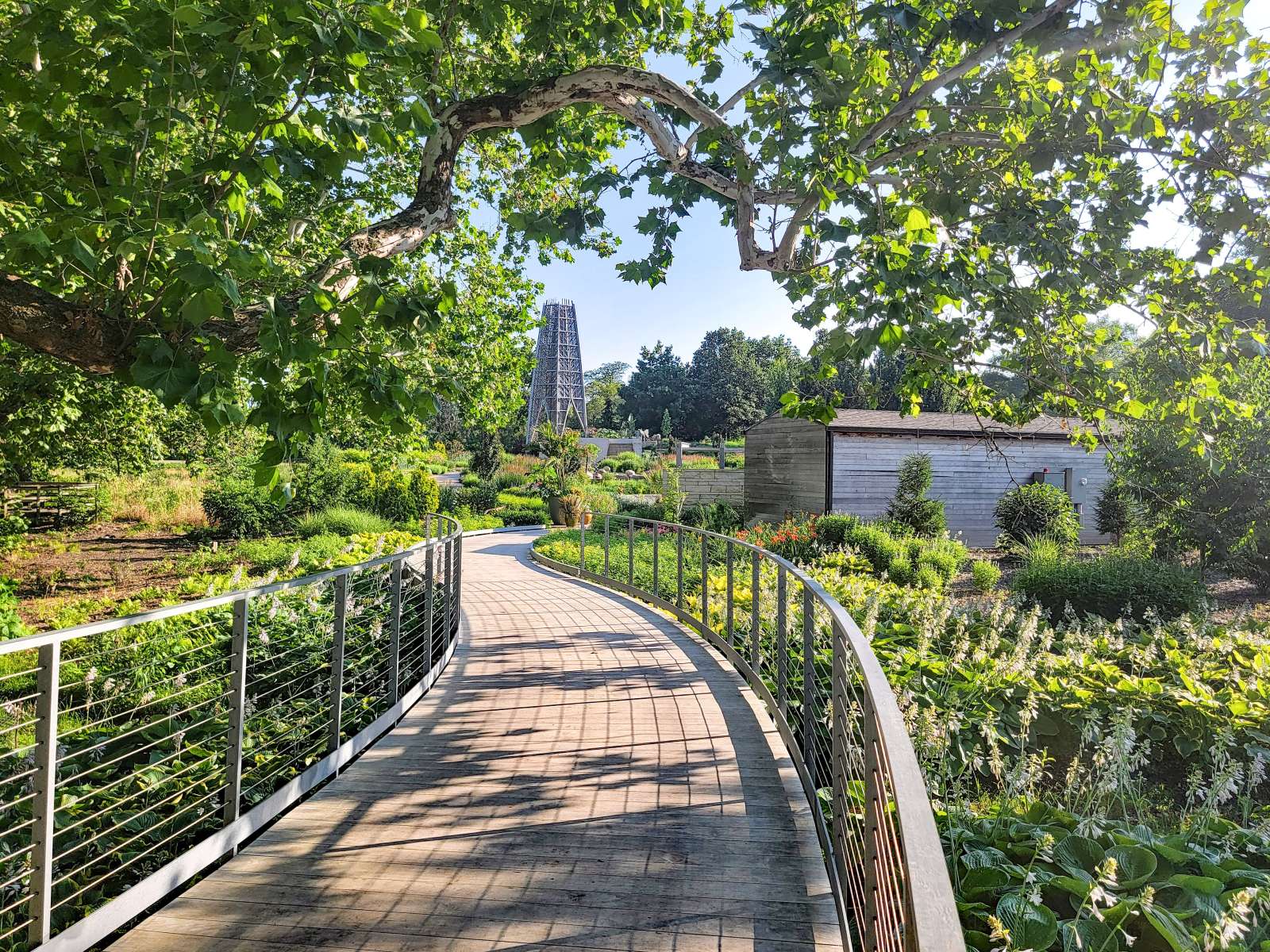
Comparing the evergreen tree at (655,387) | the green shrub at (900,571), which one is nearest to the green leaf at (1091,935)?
the green shrub at (900,571)

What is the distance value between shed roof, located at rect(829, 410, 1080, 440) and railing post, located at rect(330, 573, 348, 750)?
608 inches

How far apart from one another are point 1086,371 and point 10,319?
7.24 meters

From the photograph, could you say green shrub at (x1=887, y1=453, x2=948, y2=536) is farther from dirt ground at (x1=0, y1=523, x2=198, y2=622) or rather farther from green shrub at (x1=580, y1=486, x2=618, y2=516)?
dirt ground at (x1=0, y1=523, x2=198, y2=622)

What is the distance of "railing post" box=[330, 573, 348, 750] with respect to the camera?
12.8 ft

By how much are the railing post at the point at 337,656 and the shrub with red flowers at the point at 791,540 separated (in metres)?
8.81

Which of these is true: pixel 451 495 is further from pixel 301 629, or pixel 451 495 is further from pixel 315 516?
pixel 301 629

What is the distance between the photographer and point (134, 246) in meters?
2.52

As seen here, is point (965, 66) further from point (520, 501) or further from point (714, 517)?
point (520, 501)

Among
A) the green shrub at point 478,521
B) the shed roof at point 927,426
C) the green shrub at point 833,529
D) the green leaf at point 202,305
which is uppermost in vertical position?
the shed roof at point 927,426

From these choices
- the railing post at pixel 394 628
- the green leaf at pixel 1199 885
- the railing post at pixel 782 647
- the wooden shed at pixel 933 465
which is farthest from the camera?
the wooden shed at pixel 933 465

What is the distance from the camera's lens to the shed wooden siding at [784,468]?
18.4 meters

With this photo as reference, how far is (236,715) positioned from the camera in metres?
3.08

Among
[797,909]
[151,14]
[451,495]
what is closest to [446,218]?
[151,14]

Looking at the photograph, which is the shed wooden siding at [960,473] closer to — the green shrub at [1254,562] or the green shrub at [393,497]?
the green shrub at [1254,562]
